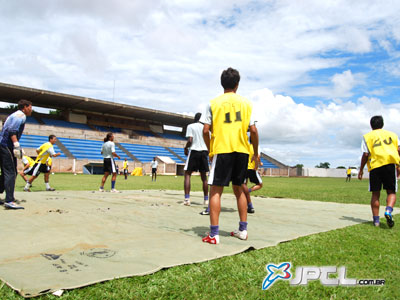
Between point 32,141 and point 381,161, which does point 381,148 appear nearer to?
point 381,161

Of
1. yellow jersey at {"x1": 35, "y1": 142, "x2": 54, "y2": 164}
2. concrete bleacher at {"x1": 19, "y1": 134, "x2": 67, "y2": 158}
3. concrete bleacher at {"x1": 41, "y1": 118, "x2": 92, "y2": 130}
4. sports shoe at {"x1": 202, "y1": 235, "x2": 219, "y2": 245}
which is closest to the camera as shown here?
sports shoe at {"x1": 202, "y1": 235, "x2": 219, "y2": 245}

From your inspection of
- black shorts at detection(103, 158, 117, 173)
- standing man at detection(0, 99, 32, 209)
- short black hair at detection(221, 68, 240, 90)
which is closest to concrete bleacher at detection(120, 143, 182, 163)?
black shorts at detection(103, 158, 117, 173)

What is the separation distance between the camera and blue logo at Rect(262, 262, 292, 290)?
2.47m

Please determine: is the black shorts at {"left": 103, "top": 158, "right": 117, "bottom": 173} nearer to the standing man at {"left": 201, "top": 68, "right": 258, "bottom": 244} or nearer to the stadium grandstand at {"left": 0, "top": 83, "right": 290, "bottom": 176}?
the standing man at {"left": 201, "top": 68, "right": 258, "bottom": 244}

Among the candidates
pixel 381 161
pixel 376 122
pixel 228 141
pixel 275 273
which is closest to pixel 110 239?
pixel 228 141

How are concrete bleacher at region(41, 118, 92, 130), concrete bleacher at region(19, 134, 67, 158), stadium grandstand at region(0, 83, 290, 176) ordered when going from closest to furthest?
1. concrete bleacher at region(19, 134, 67, 158)
2. stadium grandstand at region(0, 83, 290, 176)
3. concrete bleacher at region(41, 118, 92, 130)

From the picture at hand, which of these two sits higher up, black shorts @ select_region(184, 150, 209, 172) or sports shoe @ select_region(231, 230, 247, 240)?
black shorts @ select_region(184, 150, 209, 172)

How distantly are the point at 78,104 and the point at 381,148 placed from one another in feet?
139

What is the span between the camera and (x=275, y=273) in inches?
104

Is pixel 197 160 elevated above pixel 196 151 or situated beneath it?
situated beneath

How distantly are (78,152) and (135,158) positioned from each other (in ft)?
22.0

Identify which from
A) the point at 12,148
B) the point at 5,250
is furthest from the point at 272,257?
the point at 12,148

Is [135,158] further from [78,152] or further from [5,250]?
[5,250]

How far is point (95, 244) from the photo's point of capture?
3291 millimetres
